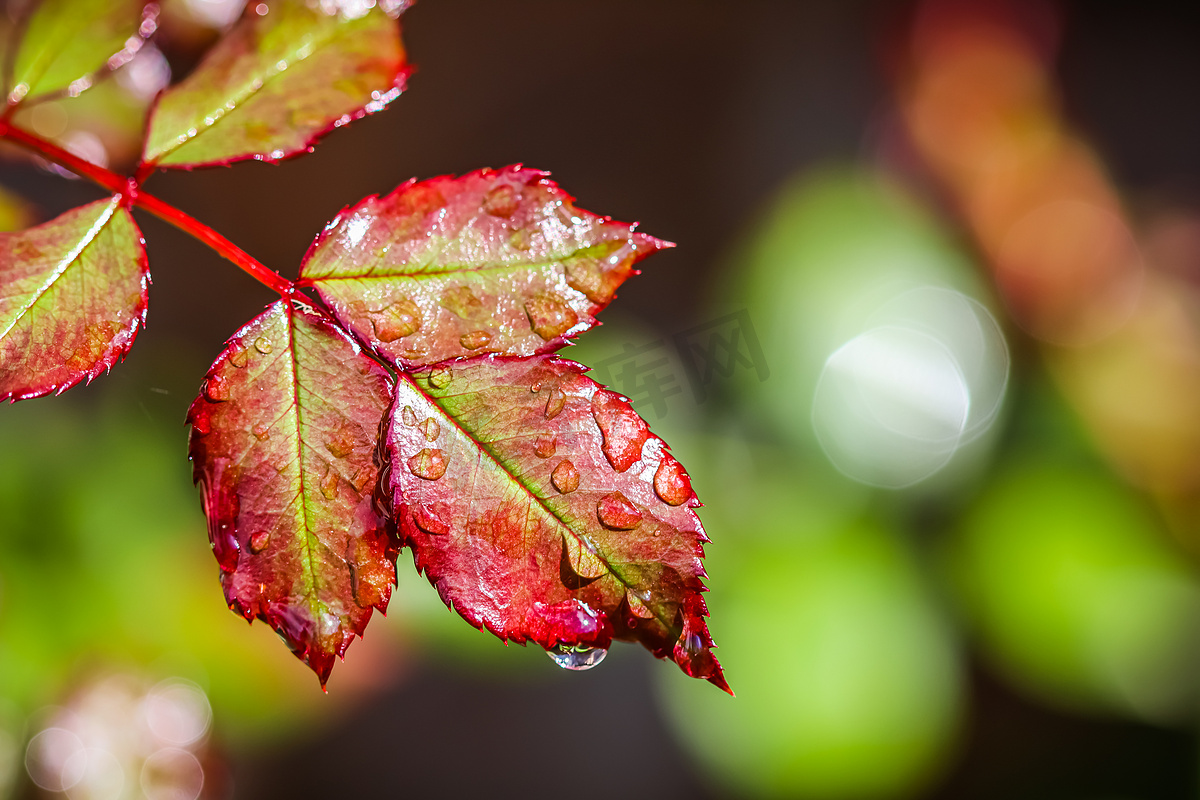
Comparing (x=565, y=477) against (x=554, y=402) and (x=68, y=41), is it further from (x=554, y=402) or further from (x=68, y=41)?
(x=68, y=41)

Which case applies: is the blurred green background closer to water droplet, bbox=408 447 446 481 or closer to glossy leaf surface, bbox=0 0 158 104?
glossy leaf surface, bbox=0 0 158 104

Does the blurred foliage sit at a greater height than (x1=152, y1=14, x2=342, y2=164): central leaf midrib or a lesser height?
lesser

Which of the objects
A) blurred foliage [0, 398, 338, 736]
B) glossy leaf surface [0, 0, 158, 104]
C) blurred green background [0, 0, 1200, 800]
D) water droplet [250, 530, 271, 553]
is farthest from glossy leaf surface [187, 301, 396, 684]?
blurred foliage [0, 398, 338, 736]

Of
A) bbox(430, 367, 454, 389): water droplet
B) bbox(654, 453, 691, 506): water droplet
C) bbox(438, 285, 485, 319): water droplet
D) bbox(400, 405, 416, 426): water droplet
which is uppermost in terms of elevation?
bbox(438, 285, 485, 319): water droplet

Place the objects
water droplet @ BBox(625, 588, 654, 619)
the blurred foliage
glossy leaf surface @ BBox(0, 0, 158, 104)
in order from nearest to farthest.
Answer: water droplet @ BBox(625, 588, 654, 619) < glossy leaf surface @ BBox(0, 0, 158, 104) < the blurred foliage

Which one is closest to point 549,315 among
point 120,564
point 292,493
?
point 292,493

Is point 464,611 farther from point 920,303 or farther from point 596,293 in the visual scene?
point 920,303

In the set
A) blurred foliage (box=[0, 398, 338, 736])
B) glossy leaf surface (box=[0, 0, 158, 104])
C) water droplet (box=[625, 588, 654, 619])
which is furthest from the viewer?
blurred foliage (box=[0, 398, 338, 736])
